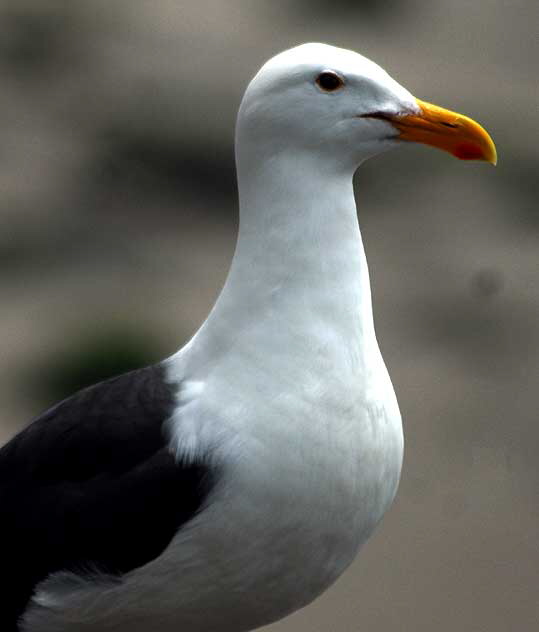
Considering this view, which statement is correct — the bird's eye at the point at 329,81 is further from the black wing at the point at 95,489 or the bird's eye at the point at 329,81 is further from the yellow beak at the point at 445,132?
the black wing at the point at 95,489

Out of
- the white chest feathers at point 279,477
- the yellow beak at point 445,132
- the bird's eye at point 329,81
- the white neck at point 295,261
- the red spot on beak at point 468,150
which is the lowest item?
the white chest feathers at point 279,477

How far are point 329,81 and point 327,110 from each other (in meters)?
0.06

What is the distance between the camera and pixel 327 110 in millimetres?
2830

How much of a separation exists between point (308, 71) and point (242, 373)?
1.87ft

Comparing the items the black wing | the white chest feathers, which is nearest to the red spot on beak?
the white chest feathers

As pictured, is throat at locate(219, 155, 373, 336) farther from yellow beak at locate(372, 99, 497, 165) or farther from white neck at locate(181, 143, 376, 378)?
yellow beak at locate(372, 99, 497, 165)

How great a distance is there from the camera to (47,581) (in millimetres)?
3027

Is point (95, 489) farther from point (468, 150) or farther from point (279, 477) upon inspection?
point (468, 150)

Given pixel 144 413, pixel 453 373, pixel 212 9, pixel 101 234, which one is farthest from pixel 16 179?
pixel 144 413

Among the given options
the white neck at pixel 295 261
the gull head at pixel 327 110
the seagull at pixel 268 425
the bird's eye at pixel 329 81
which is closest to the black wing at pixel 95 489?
the seagull at pixel 268 425

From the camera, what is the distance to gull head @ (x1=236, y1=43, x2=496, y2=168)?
9.29ft

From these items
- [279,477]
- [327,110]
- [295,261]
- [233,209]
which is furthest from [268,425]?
[233,209]

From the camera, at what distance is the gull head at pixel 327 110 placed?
9.29ft

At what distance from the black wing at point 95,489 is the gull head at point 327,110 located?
55 cm
